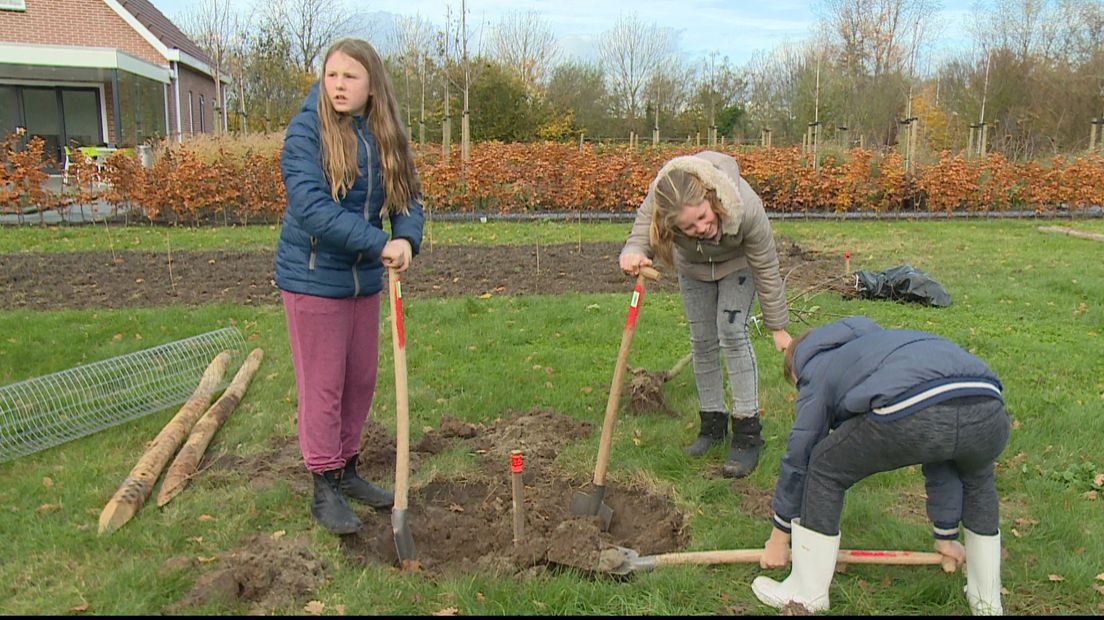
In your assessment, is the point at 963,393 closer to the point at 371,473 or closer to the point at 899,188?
the point at 371,473

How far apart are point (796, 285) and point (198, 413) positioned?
6.89m

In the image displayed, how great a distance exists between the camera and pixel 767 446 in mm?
4559

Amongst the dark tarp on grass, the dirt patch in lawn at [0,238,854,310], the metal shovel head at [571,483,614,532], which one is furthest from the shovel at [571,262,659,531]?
the dark tarp on grass

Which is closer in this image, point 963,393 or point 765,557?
point 963,393

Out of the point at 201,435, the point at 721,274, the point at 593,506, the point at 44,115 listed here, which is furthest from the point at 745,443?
the point at 44,115

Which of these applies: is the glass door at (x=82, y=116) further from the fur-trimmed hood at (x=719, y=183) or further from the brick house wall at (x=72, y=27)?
the fur-trimmed hood at (x=719, y=183)

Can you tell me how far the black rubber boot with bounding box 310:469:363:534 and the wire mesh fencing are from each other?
1923 millimetres

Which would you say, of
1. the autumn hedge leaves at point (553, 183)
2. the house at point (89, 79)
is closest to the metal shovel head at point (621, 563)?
the autumn hedge leaves at point (553, 183)

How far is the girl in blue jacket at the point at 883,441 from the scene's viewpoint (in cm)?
258

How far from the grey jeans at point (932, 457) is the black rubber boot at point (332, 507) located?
196cm

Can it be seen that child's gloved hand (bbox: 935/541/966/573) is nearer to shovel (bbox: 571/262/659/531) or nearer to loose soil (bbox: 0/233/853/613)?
loose soil (bbox: 0/233/853/613)

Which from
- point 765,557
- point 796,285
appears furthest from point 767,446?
point 796,285


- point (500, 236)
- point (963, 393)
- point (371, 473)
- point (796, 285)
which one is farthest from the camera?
point (500, 236)

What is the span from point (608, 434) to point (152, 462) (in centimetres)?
233
